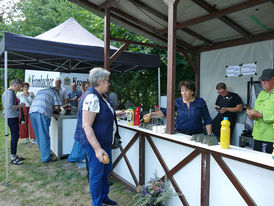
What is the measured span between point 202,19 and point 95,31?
30.7 feet

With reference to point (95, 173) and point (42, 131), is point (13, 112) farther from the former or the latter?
point (95, 173)

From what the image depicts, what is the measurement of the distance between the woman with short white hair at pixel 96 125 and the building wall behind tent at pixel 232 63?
3.12m

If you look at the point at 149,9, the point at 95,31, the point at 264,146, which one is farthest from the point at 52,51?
the point at 95,31

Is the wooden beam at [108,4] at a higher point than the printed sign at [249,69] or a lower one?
higher

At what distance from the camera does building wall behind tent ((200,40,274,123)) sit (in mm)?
4008

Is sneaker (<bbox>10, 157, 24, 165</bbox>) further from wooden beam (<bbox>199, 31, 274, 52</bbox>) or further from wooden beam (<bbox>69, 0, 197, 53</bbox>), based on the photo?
wooden beam (<bbox>199, 31, 274, 52</bbox>)

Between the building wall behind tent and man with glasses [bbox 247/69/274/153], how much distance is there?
1863mm

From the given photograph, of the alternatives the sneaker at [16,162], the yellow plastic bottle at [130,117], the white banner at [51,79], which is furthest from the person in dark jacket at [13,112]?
the white banner at [51,79]

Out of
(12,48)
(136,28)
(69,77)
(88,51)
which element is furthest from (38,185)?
(69,77)

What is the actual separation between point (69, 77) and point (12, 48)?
6.03 meters

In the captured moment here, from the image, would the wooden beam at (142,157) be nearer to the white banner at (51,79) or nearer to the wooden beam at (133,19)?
the wooden beam at (133,19)

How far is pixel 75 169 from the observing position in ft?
13.4

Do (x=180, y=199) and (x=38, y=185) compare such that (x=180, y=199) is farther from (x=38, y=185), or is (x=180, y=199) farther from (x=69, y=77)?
(x=69, y=77)

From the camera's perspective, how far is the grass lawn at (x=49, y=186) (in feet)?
9.71
